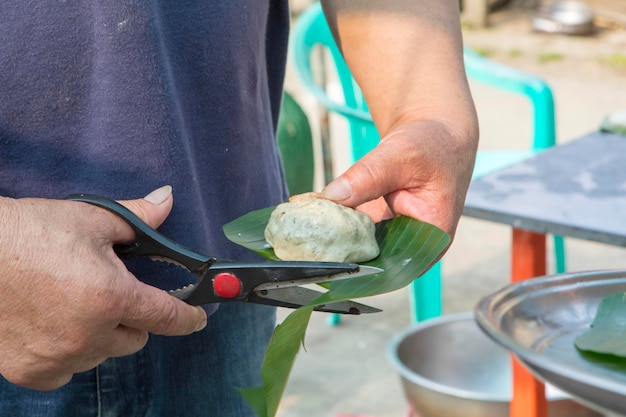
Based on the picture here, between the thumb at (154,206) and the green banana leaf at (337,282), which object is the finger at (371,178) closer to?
the green banana leaf at (337,282)

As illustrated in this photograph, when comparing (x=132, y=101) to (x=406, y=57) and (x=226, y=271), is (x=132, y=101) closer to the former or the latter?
(x=226, y=271)

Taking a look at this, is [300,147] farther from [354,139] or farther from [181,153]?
[181,153]

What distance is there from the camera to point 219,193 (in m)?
1.25

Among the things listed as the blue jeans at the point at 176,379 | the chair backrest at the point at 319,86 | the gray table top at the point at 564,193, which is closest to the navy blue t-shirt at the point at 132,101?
the blue jeans at the point at 176,379

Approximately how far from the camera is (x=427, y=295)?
3002mm

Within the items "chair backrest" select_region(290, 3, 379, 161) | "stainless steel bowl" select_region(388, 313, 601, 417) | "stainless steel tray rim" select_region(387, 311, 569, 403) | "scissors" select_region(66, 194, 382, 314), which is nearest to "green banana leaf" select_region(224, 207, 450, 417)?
"scissors" select_region(66, 194, 382, 314)

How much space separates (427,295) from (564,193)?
1.03m

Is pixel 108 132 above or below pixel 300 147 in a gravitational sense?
above

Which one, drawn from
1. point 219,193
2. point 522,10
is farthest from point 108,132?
point 522,10

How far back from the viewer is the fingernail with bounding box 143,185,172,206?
3.58 ft

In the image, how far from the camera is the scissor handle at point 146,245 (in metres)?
1.04

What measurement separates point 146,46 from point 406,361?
1480mm

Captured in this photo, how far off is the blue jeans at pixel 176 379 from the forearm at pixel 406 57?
1.20 ft

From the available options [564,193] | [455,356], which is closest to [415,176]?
[564,193]
